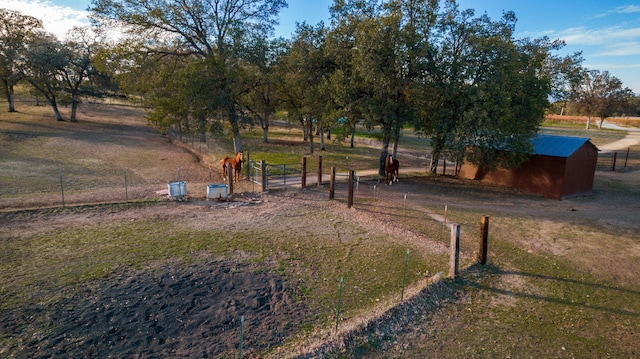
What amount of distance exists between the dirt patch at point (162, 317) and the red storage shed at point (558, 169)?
16462 mm

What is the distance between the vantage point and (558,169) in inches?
709

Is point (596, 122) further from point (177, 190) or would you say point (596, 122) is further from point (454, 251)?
point (177, 190)

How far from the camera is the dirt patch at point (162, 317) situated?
595 cm

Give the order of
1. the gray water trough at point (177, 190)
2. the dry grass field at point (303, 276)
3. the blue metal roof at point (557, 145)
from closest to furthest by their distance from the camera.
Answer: the dry grass field at point (303, 276)
the gray water trough at point (177, 190)
the blue metal roof at point (557, 145)

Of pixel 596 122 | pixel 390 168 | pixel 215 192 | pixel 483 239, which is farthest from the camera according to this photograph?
pixel 596 122

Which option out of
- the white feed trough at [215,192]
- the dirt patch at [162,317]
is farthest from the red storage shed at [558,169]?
the dirt patch at [162,317]

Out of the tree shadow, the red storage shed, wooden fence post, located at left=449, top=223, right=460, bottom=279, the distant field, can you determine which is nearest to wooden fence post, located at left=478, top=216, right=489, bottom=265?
the tree shadow

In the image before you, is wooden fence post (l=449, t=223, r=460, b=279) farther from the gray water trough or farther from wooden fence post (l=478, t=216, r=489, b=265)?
the gray water trough

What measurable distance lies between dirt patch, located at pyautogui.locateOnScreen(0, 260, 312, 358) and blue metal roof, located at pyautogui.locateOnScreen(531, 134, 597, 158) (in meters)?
16.8

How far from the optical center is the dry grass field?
249 inches

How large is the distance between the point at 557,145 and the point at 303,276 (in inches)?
682

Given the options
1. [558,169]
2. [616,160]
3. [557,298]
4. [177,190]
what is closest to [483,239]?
[557,298]

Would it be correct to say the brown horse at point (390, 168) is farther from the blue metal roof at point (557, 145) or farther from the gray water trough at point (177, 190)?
the gray water trough at point (177, 190)

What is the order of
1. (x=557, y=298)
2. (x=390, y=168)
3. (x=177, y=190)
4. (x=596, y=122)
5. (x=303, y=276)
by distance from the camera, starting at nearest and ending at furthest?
1. (x=557, y=298)
2. (x=303, y=276)
3. (x=177, y=190)
4. (x=390, y=168)
5. (x=596, y=122)
